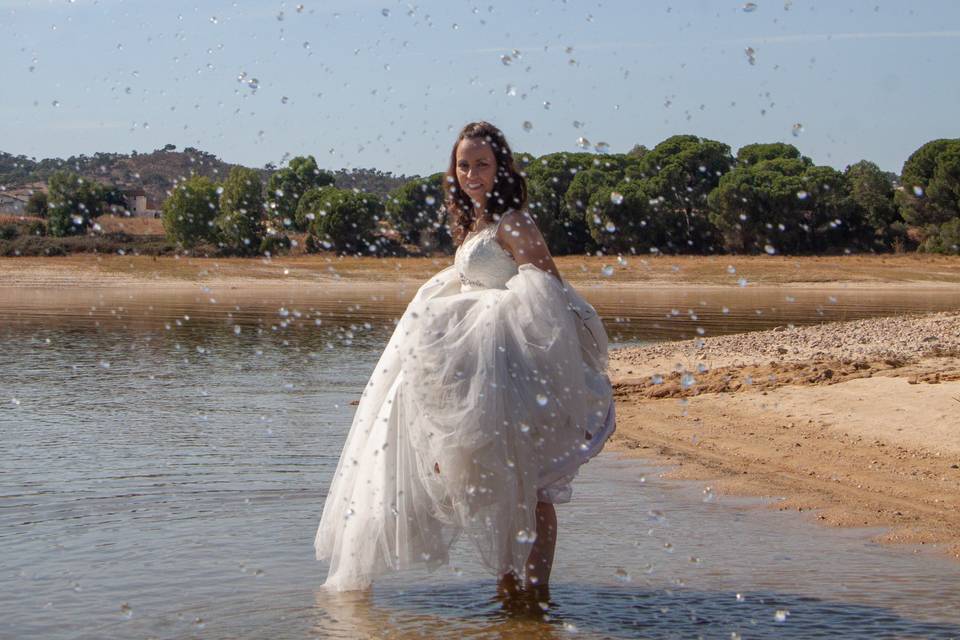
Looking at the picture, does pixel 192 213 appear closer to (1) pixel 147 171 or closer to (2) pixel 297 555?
(1) pixel 147 171

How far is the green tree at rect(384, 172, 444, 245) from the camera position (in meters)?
58.4

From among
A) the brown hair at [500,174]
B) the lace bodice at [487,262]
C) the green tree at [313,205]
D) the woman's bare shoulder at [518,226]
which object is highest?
the green tree at [313,205]

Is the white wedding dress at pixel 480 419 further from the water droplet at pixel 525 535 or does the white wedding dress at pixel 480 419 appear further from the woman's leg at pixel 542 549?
the woman's leg at pixel 542 549

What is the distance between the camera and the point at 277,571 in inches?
262

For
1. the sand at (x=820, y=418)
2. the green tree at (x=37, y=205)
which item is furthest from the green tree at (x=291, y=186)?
the sand at (x=820, y=418)

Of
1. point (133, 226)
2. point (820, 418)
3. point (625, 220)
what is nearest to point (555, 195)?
point (625, 220)

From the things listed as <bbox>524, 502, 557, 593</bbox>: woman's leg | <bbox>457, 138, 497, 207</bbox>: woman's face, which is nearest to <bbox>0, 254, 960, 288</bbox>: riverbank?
<bbox>524, 502, 557, 593</bbox>: woman's leg

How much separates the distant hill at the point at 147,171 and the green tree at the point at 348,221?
2.83m

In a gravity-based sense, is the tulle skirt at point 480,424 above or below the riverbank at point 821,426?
above

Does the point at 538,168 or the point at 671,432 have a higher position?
the point at 538,168

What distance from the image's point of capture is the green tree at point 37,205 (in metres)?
65.6

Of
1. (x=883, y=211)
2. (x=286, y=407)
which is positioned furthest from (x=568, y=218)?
(x=286, y=407)

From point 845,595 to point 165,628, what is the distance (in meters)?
3.23

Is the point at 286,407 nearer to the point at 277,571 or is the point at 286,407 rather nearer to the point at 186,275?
the point at 277,571
